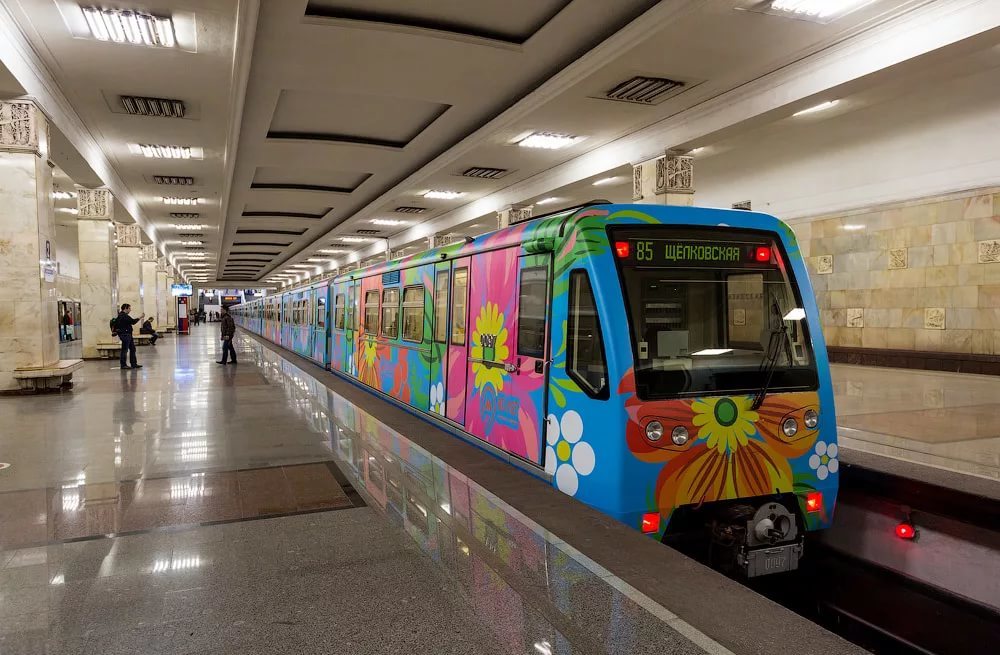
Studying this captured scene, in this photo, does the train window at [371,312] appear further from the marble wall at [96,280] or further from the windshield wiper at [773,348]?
the marble wall at [96,280]

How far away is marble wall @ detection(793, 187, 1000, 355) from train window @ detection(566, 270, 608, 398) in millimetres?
10973

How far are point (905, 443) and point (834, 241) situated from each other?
957 centimetres

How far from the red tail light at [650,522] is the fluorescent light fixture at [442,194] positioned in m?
14.8

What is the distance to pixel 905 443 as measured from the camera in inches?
241

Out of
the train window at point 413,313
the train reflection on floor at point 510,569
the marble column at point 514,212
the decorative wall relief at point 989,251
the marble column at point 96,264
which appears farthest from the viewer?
the marble column at point 514,212

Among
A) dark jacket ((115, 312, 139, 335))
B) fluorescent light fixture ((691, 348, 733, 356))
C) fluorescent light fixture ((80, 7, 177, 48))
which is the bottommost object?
dark jacket ((115, 312, 139, 335))

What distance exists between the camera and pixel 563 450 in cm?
474

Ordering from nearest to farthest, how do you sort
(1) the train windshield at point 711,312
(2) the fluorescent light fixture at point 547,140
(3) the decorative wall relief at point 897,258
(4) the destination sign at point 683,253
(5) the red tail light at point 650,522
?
(5) the red tail light at point 650,522 < (1) the train windshield at point 711,312 < (4) the destination sign at point 683,253 < (2) the fluorescent light fixture at point 547,140 < (3) the decorative wall relief at point 897,258

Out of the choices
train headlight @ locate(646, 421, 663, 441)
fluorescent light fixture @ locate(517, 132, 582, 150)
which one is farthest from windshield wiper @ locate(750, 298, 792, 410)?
fluorescent light fixture @ locate(517, 132, 582, 150)

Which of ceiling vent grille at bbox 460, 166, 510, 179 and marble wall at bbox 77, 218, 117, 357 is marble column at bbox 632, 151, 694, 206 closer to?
ceiling vent grille at bbox 460, 166, 510, 179

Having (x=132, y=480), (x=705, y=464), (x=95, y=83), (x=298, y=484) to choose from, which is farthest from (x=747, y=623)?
(x=95, y=83)

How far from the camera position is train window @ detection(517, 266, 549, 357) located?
205 inches

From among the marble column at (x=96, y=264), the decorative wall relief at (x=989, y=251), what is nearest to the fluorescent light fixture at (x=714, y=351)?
the decorative wall relief at (x=989, y=251)

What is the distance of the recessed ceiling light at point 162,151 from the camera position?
1405 centimetres
